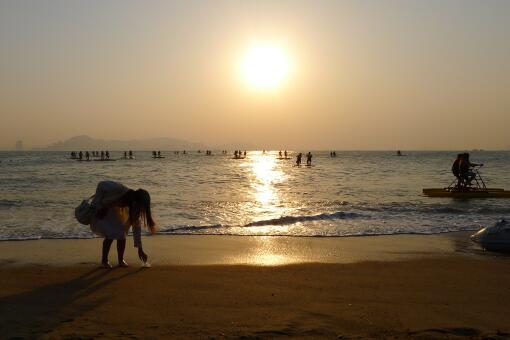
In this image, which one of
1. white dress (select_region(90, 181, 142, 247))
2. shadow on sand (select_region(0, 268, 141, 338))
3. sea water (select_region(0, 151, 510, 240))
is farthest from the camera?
sea water (select_region(0, 151, 510, 240))

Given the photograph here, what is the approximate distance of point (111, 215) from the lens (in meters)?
7.93

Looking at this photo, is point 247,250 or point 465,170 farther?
point 465,170

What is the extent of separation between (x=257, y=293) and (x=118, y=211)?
2.80 m

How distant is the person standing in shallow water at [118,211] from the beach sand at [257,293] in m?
0.59

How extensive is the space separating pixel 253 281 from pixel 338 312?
1.83m

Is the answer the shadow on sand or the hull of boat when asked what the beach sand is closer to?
the shadow on sand

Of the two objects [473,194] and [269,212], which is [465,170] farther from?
[269,212]

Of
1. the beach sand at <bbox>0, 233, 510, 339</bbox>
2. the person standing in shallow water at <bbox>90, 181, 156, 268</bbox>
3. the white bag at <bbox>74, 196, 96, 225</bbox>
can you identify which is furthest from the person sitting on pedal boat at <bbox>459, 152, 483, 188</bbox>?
the white bag at <bbox>74, 196, 96, 225</bbox>

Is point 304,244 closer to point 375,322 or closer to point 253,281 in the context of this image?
point 253,281

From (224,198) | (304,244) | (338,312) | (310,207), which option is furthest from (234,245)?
(224,198)

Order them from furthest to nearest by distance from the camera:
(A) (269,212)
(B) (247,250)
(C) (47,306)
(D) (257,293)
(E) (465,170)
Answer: (E) (465,170), (A) (269,212), (B) (247,250), (D) (257,293), (C) (47,306)

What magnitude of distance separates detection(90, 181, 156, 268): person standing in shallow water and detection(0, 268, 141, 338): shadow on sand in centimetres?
74

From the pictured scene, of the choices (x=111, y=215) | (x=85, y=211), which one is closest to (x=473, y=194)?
(x=111, y=215)

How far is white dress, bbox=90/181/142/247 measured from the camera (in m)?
7.76
